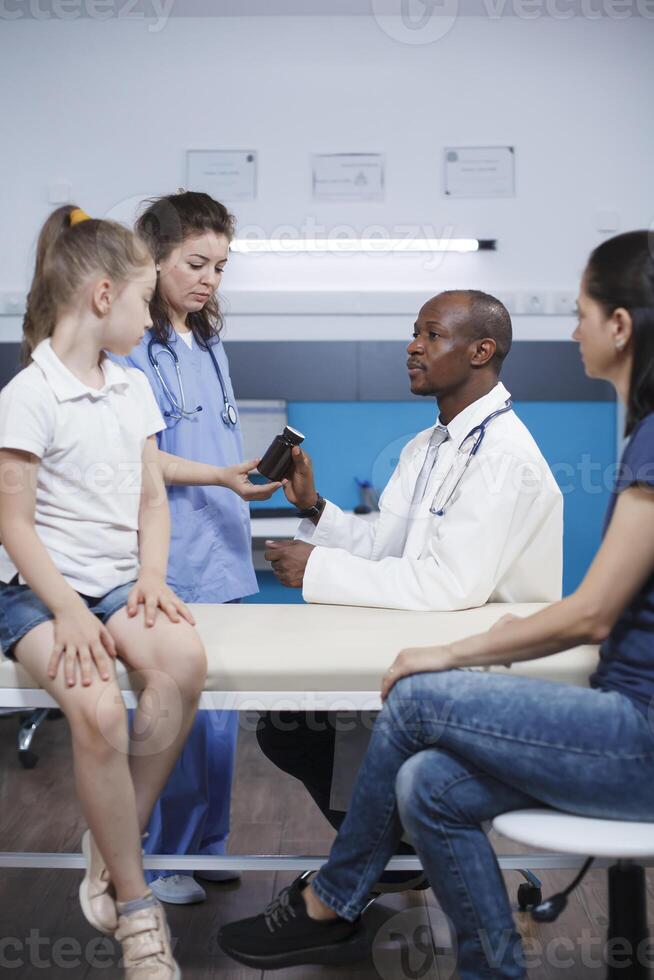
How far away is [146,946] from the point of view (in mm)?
1277

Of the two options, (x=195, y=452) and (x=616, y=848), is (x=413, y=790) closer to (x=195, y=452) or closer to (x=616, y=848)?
(x=616, y=848)

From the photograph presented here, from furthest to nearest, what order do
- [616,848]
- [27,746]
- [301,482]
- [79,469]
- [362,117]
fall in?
[362,117]
[27,746]
[301,482]
[79,469]
[616,848]

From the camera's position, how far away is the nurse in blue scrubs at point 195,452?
6.23ft

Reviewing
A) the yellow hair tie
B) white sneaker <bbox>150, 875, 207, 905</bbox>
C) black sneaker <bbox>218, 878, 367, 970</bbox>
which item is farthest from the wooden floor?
the yellow hair tie

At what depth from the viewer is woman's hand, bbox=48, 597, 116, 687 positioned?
130 cm

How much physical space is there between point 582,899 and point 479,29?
10.4 ft

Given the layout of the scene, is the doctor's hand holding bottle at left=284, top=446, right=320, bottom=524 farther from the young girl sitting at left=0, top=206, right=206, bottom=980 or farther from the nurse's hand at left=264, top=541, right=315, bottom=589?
the young girl sitting at left=0, top=206, right=206, bottom=980

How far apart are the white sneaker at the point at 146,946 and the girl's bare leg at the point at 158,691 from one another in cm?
12

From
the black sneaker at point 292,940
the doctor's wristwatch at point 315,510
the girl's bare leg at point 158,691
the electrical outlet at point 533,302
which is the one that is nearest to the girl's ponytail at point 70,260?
the girl's bare leg at point 158,691

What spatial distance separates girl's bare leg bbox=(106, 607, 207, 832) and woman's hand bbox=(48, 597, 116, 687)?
42 millimetres

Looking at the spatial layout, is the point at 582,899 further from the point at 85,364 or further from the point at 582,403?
the point at 582,403

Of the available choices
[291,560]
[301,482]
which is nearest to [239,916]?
[291,560]

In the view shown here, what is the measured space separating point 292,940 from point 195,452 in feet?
3.16

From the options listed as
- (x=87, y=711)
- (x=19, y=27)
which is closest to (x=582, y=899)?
(x=87, y=711)
